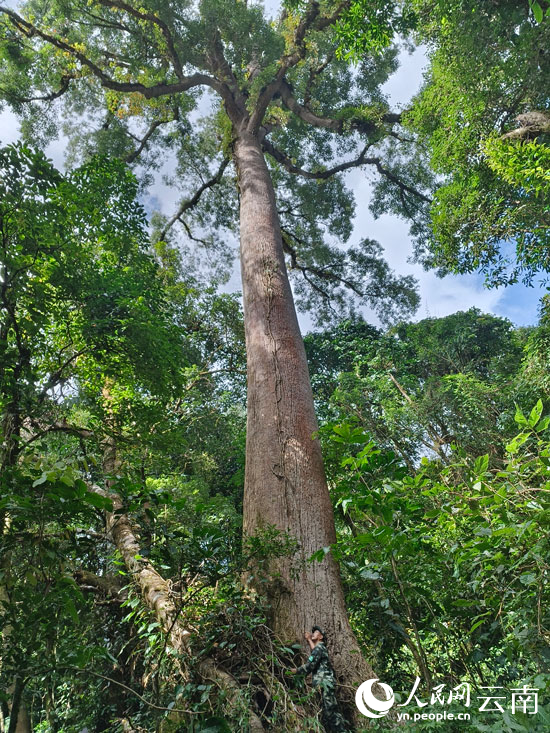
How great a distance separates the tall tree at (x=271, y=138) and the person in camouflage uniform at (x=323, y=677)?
0.12m

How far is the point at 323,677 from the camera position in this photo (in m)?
2.28

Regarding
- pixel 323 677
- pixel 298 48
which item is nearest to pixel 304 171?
pixel 298 48

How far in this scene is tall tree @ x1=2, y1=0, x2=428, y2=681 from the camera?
3.15 m

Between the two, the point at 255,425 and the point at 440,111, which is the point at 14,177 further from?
the point at 440,111

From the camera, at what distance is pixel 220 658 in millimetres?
2396

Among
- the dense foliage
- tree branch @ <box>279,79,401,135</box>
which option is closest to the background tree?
the dense foliage

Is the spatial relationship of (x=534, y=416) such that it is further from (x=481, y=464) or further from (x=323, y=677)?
(x=323, y=677)

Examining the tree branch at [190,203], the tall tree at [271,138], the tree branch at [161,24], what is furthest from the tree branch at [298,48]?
the tree branch at [190,203]

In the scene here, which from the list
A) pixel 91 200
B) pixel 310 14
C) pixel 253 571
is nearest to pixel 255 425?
pixel 253 571

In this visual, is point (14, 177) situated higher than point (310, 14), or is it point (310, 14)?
point (310, 14)

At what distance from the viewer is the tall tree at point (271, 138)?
3152 mm

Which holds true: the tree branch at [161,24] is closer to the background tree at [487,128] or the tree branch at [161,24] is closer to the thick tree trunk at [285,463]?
the background tree at [487,128]

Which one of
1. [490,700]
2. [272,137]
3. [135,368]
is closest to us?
[490,700]

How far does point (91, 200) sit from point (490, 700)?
5.18 m
